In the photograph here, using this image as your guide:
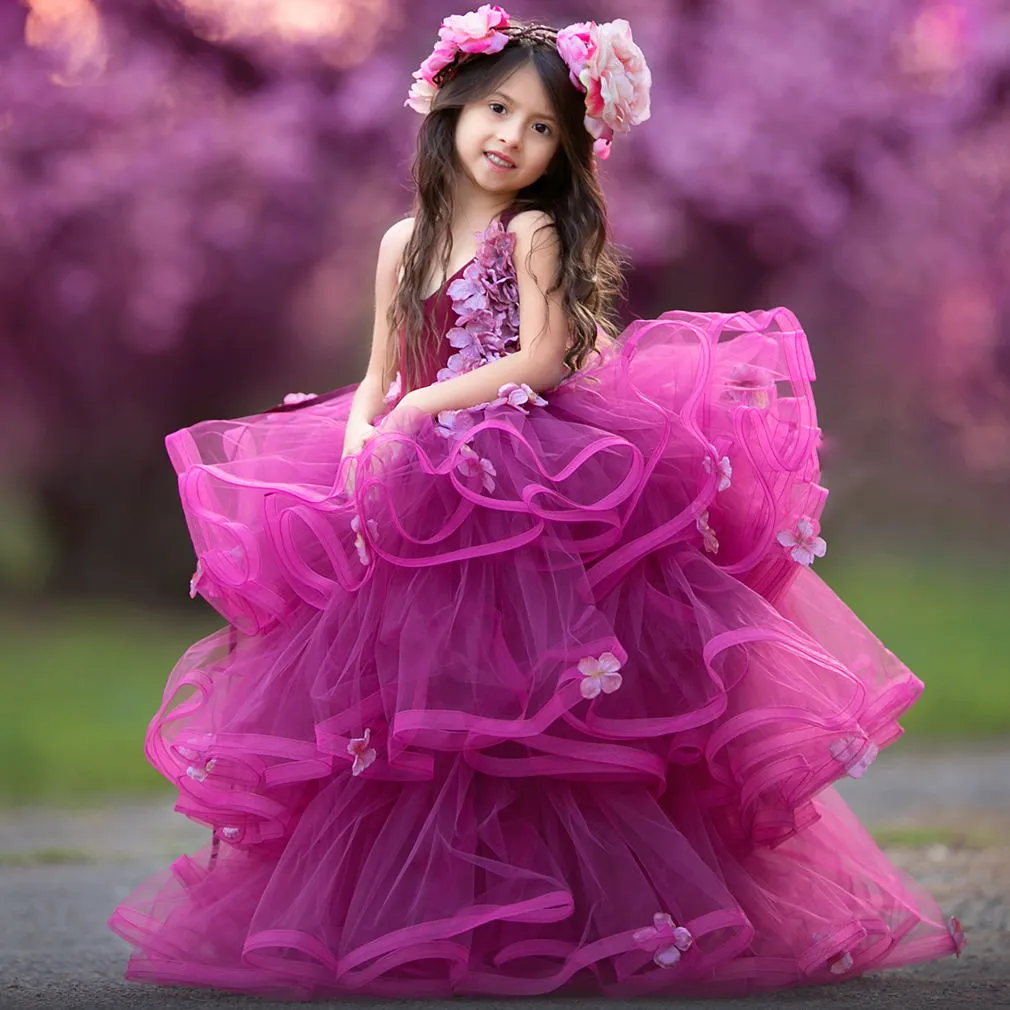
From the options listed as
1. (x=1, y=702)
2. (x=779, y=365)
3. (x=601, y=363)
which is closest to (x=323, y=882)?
(x=601, y=363)

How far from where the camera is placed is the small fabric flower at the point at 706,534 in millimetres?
2268

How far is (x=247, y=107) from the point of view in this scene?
6.30 metres

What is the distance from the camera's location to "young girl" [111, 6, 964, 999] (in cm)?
213

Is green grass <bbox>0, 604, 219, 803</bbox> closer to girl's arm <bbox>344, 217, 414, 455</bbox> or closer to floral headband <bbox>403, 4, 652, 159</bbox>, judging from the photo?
girl's arm <bbox>344, 217, 414, 455</bbox>

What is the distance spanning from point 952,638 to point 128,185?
156 inches

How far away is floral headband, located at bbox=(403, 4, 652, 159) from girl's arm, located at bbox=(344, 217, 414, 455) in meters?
0.30

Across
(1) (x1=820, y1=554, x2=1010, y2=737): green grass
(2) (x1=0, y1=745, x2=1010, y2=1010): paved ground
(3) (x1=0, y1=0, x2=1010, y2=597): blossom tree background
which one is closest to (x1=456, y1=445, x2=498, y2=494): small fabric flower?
(2) (x1=0, y1=745, x2=1010, y2=1010): paved ground

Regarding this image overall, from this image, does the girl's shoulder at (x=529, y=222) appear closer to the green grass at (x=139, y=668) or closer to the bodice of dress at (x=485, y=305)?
the bodice of dress at (x=485, y=305)

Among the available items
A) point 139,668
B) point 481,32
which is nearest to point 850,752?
point 481,32

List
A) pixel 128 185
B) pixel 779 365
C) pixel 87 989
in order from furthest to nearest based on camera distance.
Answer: pixel 128 185 → pixel 779 365 → pixel 87 989

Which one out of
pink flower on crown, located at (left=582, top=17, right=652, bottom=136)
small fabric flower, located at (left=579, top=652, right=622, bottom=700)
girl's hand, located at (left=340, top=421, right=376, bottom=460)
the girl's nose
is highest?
pink flower on crown, located at (left=582, top=17, right=652, bottom=136)

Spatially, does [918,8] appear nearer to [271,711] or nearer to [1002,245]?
[1002,245]

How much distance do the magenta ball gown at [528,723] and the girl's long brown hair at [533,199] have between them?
19 centimetres

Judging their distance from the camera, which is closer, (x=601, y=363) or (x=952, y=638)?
(x=601, y=363)
